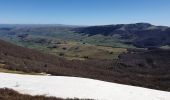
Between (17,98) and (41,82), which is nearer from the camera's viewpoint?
(17,98)

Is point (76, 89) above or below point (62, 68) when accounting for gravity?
above

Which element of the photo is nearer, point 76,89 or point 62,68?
point 76,89

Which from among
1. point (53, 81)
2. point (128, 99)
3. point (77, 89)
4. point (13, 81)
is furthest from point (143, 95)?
point (13, 81)

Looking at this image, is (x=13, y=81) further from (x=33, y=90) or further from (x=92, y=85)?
(x=92, y=85)

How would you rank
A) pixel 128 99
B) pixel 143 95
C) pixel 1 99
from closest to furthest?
pixel 1 99
pixel 128 99
pixel 143 95

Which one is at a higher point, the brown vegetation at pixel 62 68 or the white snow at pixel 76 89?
the white snow at pixel 76 89

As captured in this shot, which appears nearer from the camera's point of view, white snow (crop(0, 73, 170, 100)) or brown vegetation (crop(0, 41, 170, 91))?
white snow (crop(0, 73, 170, 100))

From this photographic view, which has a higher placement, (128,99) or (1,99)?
(1,99)

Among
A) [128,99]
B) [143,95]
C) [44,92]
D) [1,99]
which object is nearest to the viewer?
[1,99]

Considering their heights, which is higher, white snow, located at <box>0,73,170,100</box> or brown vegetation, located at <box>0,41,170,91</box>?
white snow, located at <box>0,73,170,100</box>

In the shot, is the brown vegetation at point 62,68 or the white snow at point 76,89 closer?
the white snow at point 76,89
